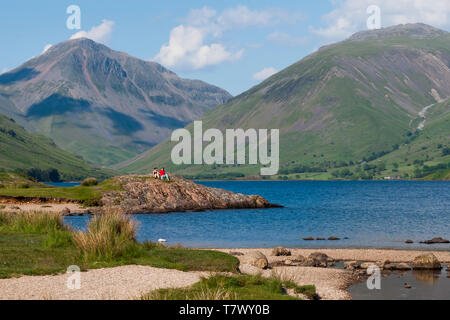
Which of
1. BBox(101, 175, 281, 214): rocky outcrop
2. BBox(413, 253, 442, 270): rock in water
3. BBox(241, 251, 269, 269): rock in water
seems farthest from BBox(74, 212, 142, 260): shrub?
BBox(101, 175, 281, 214): rocky outcrop

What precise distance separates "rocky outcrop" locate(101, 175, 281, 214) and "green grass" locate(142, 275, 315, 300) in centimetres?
6823

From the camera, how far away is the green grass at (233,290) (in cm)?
2064

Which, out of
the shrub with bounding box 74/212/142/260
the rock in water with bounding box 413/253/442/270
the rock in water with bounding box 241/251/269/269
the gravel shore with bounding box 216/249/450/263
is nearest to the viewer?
the shrub with bounding box 74/212/142/260

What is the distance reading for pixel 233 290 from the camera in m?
22.6

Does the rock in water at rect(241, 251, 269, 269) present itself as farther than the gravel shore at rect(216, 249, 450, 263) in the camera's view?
No

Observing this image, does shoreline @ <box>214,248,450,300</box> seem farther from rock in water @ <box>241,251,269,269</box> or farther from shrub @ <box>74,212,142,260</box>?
shrub @ <box>74,212,142,260</box>

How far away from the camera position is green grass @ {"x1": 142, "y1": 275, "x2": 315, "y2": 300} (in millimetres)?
20641

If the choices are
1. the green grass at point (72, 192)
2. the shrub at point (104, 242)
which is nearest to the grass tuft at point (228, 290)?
the shrub at point (104, 242)

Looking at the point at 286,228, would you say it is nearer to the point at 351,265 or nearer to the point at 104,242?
the point at 351,265

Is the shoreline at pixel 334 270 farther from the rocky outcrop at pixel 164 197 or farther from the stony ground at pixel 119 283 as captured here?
the rocky outcrop at pixel 164 197

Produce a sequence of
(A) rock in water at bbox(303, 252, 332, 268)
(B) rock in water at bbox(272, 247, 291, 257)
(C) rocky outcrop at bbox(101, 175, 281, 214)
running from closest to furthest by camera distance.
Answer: (A) rock in water at bbox(303, 252, 332, 268) < (B) rock in water at bbox(272, 247, 291, 257) < (C) rocky outcrop at bbox(101, 175, 281, 214)

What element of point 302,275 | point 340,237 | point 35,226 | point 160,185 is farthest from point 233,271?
point 160,185
